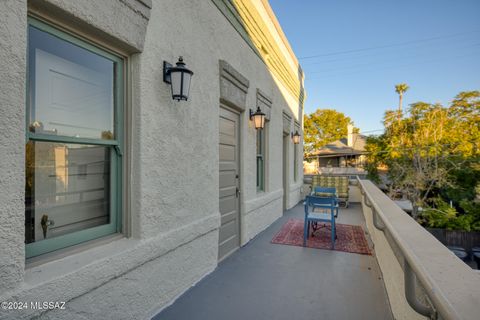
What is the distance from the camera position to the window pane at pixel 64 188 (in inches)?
68.2

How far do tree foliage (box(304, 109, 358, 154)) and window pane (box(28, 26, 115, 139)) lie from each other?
30031 millimetres

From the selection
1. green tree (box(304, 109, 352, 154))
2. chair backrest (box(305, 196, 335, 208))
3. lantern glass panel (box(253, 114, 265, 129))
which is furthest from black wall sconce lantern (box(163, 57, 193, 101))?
green tree (box(304, 109, 352, 154))

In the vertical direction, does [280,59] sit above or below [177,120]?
above

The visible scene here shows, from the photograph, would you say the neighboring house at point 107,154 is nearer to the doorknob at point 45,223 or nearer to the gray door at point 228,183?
the doorknob at point 45,223

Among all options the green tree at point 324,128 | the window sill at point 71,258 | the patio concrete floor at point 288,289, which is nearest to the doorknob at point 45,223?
the window sill at point 71,258

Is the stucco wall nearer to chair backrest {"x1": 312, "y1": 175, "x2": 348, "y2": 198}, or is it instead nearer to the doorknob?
the doorknob

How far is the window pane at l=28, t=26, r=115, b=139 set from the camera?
68.2 inches

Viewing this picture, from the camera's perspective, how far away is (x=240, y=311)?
8.69ft

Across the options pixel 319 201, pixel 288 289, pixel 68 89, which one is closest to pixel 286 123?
pixel 319 201

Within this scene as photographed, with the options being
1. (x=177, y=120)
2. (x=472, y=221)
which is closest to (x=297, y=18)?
(x=472, y=221)

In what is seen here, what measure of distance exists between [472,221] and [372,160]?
10.5 metres

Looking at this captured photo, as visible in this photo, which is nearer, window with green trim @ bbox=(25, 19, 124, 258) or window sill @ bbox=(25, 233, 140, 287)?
window sill @ bbox=(25, 233, 140, 287)

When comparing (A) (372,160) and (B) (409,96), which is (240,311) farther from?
(B) (409,96)

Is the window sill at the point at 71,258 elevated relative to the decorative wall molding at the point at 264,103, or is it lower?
lower
